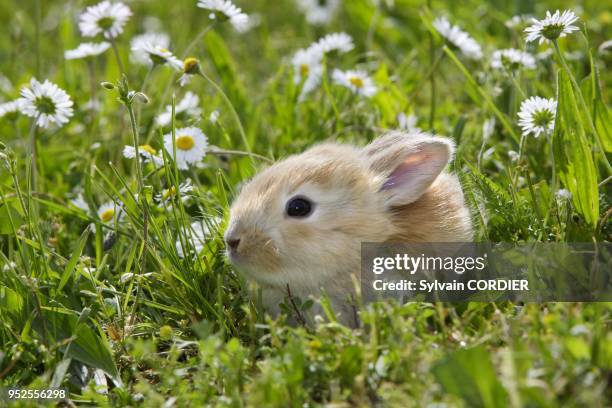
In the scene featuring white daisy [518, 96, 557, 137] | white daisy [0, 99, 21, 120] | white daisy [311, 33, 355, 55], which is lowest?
white daisy [518, 96, 557, 137]

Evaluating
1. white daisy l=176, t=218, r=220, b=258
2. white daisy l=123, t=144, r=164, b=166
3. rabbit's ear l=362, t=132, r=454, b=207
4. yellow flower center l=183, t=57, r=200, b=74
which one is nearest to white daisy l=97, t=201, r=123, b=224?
white daisy l=123, t=144, r=164, b=166

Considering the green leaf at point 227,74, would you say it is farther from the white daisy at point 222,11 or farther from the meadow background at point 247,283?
the white daisy at point 222,11

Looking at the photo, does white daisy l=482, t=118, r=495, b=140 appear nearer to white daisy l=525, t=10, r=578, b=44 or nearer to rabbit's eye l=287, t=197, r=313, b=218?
white daisy l=525, t=10, r=578, b=44

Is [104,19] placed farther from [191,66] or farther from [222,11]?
[191,66]

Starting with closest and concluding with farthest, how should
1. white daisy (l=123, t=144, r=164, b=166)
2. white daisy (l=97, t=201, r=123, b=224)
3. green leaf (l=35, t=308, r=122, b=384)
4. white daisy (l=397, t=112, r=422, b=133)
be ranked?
green leaf (l=35, t=308, r=122, b=384), white daisy (l=123, t=144, r=164, b=166), white daisy (l=97, t=201, r=123, b=224), white daisy (l=397, t=112, r=422, b=133)

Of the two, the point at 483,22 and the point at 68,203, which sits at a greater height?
the point at 483,22

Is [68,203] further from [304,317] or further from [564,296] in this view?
[564,296]

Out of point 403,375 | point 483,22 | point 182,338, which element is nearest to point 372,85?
point 483,22
